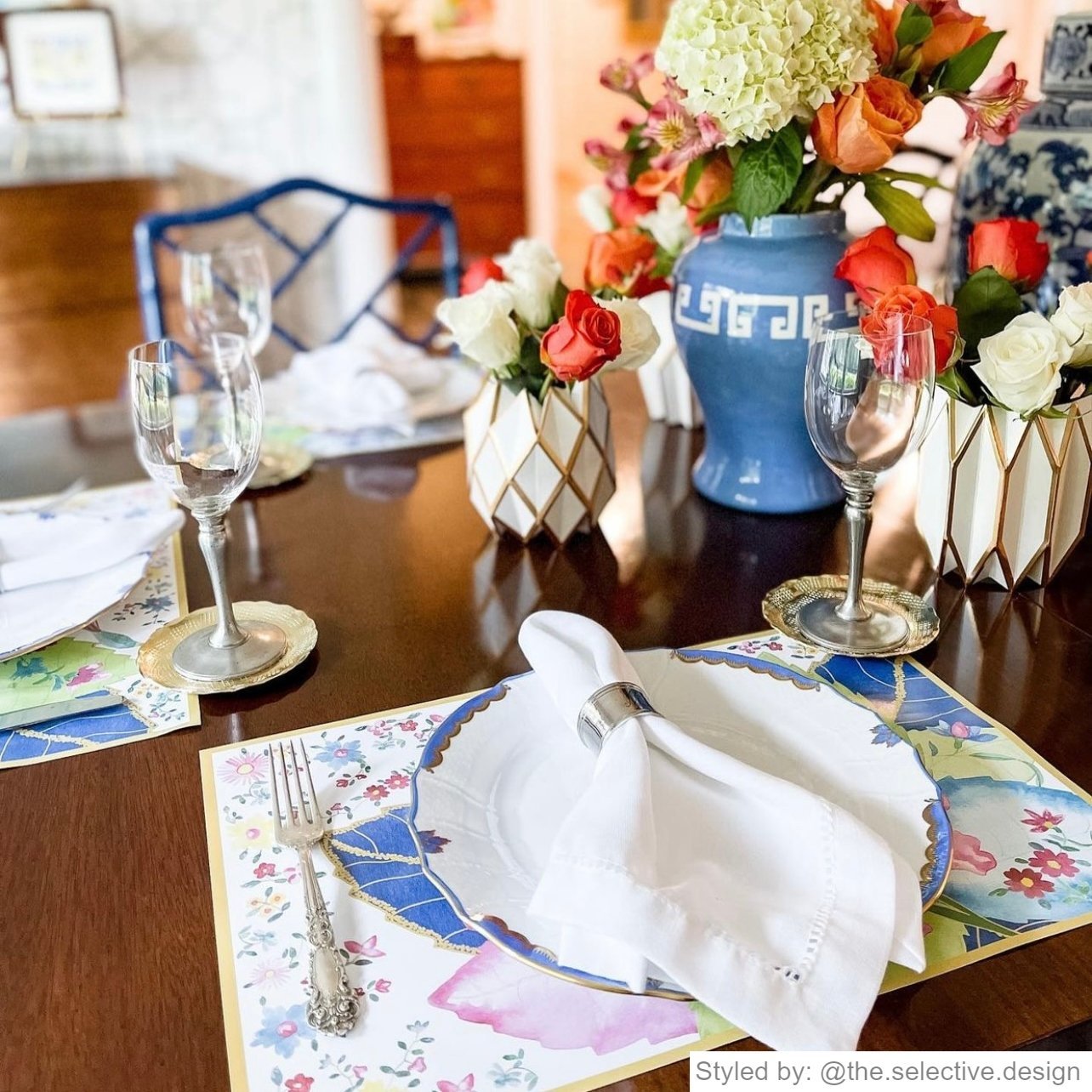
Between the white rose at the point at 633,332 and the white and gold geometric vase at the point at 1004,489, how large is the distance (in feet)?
0.83

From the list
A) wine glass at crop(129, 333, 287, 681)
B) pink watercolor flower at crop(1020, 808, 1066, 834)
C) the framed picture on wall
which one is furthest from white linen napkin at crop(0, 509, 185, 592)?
the framed picture on wall

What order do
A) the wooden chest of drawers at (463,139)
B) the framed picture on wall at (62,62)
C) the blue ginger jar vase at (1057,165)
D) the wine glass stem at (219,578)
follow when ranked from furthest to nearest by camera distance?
the wooden chest of drawers at (463,139) → the framed picture on wall at (62,62) → the blue ginger jar vase at (1057,165) → the wine glass stem at (219,578)

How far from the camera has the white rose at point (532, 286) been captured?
96 centimetres

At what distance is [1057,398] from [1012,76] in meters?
0.27

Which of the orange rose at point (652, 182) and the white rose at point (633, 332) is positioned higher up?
the orange rose at point (652, 182)

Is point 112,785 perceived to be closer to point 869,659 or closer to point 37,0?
point 869,659

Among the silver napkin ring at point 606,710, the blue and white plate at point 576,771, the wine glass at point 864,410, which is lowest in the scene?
the blue and white plate at point 576,771

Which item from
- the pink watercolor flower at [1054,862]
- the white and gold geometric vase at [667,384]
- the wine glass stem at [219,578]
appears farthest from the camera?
the white and gold geometric vase at [667,384]

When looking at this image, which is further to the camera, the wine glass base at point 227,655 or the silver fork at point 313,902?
the wine glass base at point 227,655

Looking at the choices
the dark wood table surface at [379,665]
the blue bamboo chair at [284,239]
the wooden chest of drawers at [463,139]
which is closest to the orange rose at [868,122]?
the dark wood table surface at [379,665]

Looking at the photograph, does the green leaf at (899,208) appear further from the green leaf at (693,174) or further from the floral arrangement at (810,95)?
the green leaf at (693,174)

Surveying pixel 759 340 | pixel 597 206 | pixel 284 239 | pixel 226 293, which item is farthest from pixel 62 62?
pixel 759 340

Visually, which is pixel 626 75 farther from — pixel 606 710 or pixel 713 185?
pixel 606 710

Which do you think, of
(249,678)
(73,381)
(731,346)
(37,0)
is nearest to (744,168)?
(731,346)
